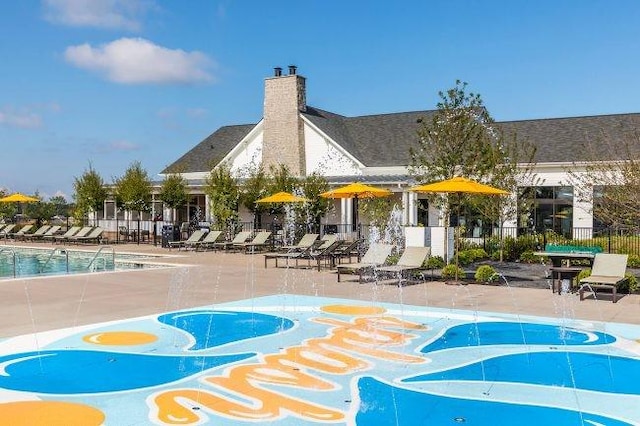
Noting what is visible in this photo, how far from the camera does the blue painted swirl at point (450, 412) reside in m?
6.04

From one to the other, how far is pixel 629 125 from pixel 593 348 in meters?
27.2

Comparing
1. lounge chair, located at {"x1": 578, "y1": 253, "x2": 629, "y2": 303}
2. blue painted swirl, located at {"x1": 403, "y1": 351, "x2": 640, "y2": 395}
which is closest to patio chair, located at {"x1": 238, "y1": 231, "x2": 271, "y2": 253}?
lounge chair, located at {"x1": 578, "y1": 253, "x2": 629, "y2": 303}

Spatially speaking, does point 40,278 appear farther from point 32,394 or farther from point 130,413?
point 130,413

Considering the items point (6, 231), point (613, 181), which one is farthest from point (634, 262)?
point (6, 231)

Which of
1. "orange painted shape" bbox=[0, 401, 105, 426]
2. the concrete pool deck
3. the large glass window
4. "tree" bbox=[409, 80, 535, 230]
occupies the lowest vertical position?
"orange painted shape" bbox=[0, 401, 105, 426]

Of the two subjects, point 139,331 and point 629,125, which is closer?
point 139,331

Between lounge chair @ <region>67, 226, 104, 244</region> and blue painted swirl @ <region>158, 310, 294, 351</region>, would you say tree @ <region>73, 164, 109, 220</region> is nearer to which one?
lounge chair @ <region>67, 226, 104, 244</region>

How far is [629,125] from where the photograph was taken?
32.7 m

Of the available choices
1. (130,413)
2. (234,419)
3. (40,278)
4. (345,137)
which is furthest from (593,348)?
(345,137)

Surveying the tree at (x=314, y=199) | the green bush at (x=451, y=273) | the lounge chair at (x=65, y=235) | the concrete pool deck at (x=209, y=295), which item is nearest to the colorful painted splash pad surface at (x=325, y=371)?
the concrete pool deck at (x=209, y=295)

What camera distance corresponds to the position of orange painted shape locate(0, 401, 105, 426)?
590cm

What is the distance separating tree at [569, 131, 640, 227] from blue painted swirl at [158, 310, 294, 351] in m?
12.2

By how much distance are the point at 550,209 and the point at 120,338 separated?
1030 inches

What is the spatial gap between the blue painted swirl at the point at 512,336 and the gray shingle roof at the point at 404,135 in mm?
18669
